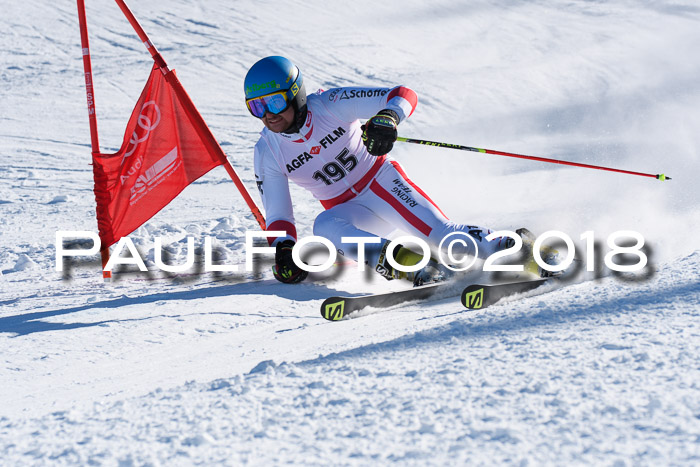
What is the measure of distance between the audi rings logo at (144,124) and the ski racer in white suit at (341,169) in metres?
1.04

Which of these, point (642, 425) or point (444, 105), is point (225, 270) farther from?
point (444, 105)

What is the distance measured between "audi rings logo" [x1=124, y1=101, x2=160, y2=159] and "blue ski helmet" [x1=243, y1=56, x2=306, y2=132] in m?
1.29

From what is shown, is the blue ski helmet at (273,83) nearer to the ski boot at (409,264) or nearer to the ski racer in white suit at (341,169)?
the ski racer in white suit at (341,169)

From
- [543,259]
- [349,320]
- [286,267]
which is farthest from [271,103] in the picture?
[543,259]

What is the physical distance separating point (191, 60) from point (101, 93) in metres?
2.34

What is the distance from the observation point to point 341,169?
4.20m

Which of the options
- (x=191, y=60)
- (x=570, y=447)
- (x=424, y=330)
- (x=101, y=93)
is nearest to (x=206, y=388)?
(x=424, y=330)

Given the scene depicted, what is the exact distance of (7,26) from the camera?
44.4ft

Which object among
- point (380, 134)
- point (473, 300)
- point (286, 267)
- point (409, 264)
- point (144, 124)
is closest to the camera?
point (473, 300)

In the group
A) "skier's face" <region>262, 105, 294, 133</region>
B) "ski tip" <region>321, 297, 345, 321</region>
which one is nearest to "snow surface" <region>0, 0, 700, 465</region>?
"ski tip" <region>321, 297, 345, 321</region>

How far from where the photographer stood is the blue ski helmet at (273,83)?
3.75 meters

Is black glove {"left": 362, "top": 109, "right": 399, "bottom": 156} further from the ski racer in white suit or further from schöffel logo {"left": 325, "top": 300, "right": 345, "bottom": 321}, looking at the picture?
schöffel logo {"left": 325, "top": 300, "right": 345, "bottom": 321}

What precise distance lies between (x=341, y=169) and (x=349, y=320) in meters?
1.16

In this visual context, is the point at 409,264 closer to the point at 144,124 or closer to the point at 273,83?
the point at 273,83
